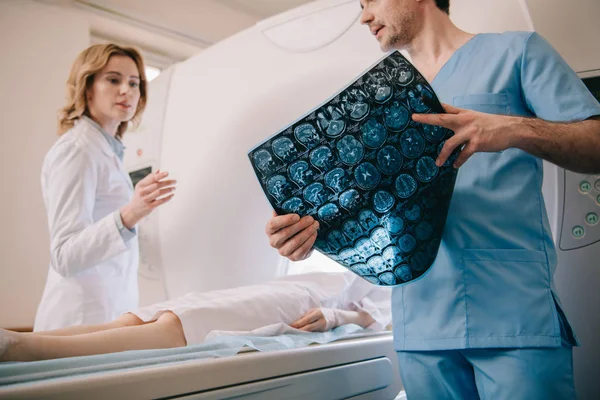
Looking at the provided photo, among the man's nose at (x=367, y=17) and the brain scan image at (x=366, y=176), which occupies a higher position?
the man's nose at (x=367, y=17)

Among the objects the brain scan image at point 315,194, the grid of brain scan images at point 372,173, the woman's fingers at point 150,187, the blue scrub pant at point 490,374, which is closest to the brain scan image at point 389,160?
the grid of brain scan images at point 372,173

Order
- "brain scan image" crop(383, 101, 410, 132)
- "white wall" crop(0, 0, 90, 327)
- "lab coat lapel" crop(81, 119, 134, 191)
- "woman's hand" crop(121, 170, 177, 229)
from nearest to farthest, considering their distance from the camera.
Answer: "brain scan image" crop(383, 101, 410, 132) → "woman's hand" crop(121, 170, 177, 229) → "lab coat lapel" crop(81, 119, 134, 191) → "white wall" crop(0, 0, 90, 327)

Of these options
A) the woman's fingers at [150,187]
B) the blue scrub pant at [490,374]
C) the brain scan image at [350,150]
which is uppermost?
the woman's fingers at [150,187]

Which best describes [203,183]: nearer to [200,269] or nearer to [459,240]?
[200,269]

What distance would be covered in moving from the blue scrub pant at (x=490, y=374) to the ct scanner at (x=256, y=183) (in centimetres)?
22

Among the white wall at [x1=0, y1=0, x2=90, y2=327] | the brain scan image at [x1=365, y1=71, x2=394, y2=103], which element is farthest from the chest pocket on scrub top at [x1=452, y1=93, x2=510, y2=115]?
the white wall at [x1=0, y1=0, x2=90, y2=327]

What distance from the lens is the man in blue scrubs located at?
0.88 metres

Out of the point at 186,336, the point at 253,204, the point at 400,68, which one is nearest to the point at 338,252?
the point at 400,68

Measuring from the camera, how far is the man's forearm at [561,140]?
0.85 metres

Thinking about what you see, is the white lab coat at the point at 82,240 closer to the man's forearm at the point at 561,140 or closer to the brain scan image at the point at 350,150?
the brain scan image at the point at 350,150

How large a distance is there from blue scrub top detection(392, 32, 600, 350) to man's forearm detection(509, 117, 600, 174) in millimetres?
47

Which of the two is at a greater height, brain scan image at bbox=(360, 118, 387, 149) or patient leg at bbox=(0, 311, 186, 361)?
brain scan image at bbox=(360, 118, 387, 149)

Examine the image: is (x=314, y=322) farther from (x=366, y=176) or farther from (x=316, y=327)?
(x=366, y=176)

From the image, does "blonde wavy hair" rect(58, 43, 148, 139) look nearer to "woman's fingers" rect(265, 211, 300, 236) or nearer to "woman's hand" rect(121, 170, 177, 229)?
"woman's hand" rect(121, 170, 177, 229)
